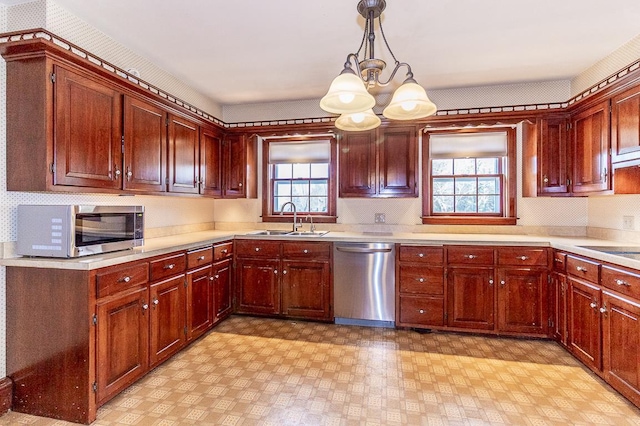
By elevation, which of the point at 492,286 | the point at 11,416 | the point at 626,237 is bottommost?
the point at 11,416

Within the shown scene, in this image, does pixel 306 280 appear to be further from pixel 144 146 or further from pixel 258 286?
pixel 144 146

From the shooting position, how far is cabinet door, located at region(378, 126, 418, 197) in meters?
3.67

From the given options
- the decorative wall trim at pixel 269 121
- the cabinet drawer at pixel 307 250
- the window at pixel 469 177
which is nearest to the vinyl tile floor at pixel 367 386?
the cabinet drawer at pixel 307 250

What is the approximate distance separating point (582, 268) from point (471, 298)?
36.5 inches

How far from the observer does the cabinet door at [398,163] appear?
3672 millimetres

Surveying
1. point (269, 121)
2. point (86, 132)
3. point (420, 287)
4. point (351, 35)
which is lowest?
point (420, 287)

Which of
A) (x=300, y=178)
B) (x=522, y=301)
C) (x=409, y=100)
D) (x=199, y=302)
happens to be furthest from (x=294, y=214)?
(x=522, y=301)

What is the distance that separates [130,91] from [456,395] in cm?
319

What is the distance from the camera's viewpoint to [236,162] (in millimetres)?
4137

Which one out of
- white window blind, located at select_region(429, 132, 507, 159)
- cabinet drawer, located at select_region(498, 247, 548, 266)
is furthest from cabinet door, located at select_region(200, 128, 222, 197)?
cabinet drawer, located at select_region(498, 247, 548, 266)

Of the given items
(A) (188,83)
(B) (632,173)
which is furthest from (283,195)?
(B) (632,173)

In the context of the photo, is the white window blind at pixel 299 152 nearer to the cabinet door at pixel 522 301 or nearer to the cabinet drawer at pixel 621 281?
the cabinet door at pixel 522 301

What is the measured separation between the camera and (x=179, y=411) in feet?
6.75

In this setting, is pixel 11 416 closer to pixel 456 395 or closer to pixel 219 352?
pixel 219 352
